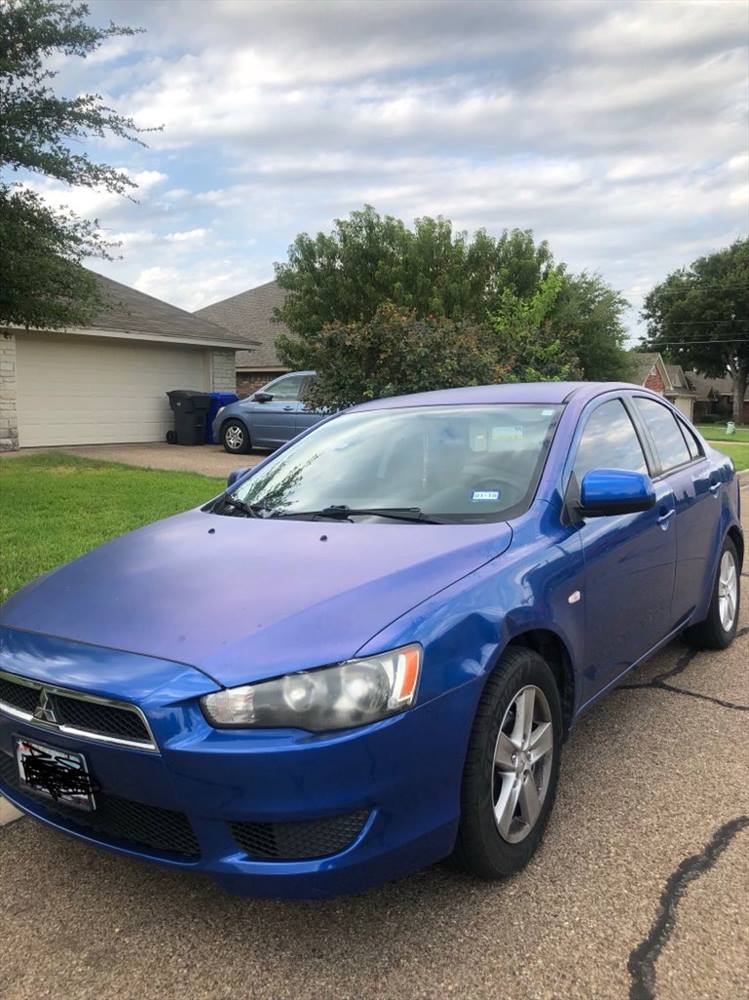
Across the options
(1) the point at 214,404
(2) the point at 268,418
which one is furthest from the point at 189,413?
(2) the point at 268,418


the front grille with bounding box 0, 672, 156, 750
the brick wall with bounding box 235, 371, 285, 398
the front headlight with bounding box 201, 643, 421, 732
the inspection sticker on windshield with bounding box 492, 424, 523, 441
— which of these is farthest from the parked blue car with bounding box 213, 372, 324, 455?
the front headlight with bounding box 201, 643, 421, 732

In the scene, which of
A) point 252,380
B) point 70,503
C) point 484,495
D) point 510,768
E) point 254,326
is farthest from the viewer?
point 254,326

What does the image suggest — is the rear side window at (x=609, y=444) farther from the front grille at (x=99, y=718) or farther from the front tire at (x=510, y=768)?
the front grille at (x=99, y=718)

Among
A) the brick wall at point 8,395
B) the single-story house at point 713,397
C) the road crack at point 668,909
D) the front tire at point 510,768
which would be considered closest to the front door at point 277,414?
the brick wall at point 8,395

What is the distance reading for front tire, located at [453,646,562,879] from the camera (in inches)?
95.0

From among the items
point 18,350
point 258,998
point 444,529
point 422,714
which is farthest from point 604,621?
point 18,350

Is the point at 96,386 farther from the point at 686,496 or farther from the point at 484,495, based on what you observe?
the point at 484,495

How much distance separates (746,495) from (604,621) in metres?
10.8

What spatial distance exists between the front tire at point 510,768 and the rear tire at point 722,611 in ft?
7.32

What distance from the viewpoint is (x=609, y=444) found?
3789mm

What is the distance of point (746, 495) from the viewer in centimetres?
1287

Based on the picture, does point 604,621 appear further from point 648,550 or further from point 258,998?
point 258,998

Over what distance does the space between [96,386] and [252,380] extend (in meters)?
11.0

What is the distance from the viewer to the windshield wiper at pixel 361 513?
313 cm
